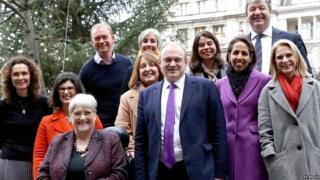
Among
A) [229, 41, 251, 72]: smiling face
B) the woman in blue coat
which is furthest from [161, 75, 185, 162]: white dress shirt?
[229, 41, 251, 72]: smiling face

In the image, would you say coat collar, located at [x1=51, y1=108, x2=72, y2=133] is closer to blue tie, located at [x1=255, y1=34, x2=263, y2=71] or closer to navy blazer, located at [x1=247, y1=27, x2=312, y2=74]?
blue tie, located at [x1=255, y1=34, x2=263, y2=71]

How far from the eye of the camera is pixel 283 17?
180 ft

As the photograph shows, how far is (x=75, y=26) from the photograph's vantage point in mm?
16984

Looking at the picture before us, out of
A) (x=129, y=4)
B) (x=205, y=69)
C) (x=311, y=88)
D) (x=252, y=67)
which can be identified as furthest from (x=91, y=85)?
(x=129, y=4)

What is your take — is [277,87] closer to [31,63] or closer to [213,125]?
[213,125]

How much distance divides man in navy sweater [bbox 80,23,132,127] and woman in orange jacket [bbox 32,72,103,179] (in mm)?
807

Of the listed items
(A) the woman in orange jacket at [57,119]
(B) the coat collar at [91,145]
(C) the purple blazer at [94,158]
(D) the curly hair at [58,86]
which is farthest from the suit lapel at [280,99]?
(D) the curly hair at [58,86]

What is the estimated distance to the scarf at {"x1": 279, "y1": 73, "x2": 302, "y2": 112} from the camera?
468 centimetres

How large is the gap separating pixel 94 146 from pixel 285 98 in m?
1.81

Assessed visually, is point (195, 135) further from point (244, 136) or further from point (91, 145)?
point (91, 145)

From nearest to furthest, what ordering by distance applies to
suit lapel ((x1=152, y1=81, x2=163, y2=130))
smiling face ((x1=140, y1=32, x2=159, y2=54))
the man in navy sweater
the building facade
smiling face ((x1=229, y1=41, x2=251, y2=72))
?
suit lapel ((x1=152, y1=81, x2=163, y2=130)) < smiling face ((x1=229, y1=41, x2=251, y2=72)) < the man in navy sweater < smiling face ((x1=140, y1=32, x2=159, y2=54)) < the building facade

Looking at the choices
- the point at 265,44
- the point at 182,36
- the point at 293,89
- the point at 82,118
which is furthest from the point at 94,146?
the point at 182,36

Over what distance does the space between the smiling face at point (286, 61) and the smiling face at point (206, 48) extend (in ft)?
3.09

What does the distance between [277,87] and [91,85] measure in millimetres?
2597
